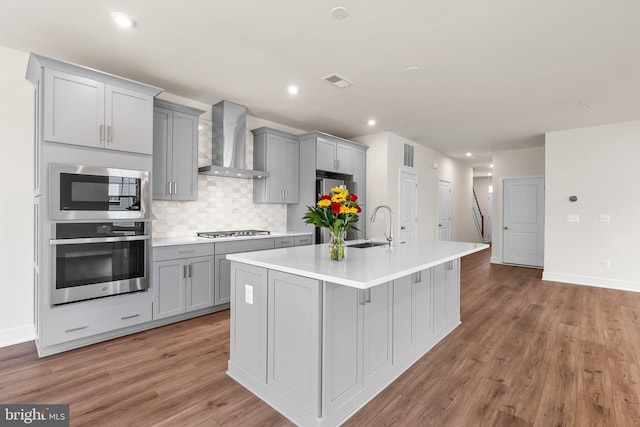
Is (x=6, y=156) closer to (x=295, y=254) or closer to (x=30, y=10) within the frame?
(x=30, y=10)

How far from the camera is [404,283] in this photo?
247cm

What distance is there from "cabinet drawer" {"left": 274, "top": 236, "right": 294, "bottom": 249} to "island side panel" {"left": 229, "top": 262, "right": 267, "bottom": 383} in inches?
80.2

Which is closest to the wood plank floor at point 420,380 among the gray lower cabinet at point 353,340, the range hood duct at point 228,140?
the gray lower cabinet at point 353,340

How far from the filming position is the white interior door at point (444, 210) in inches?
313

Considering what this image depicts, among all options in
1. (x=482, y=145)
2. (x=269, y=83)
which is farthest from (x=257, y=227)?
(x=482, y=145)

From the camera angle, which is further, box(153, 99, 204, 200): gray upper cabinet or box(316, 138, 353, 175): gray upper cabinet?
box(316, 138, 353, 175): gray upper cabinet

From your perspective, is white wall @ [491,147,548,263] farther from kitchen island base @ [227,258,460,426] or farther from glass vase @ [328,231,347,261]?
glass vase @ [328,231,347,261]

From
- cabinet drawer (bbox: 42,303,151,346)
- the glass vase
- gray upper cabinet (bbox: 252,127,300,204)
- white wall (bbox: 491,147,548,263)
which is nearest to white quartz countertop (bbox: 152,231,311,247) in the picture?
cabinet drawer (bbox: 42,303,151,346)

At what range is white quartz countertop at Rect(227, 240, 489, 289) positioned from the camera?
1701 mm

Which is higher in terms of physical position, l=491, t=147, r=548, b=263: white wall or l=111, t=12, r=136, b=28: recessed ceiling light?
l=111, t=12, r=136, b=28: recessed ceiling light

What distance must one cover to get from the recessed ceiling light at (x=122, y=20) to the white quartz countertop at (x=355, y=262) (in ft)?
6.55

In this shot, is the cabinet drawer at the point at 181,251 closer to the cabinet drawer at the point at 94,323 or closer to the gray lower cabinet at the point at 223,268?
the gray lower cabinet at the point at 223,268

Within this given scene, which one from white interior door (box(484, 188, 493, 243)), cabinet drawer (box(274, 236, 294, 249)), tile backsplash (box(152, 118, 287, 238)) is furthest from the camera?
white interior door (box(484, 188, 493, 243))

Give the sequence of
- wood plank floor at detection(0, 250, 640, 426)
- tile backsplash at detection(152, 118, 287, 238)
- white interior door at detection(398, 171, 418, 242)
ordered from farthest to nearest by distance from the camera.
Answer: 1. white interior door at detection(398, 171, 418, 242)
2. tile backsplash at detection(152, 118, 287, 238)
3. wood plank floor at detection(0, 250, 640, 426)
